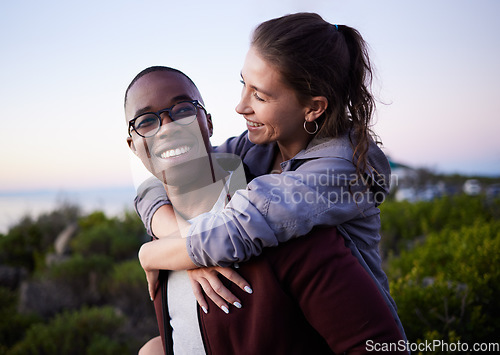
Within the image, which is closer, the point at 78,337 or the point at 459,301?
the point at 459,301

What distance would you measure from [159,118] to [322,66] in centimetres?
69

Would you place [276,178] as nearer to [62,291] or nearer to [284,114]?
[284,114]

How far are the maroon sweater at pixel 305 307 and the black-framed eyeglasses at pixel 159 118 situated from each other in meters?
0.63

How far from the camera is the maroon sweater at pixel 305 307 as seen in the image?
4.21 feet

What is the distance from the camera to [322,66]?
167 cm

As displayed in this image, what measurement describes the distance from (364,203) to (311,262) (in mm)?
357

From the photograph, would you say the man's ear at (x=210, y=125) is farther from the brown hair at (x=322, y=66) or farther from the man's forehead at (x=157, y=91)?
A: the brown hair at (x=322, y=66)

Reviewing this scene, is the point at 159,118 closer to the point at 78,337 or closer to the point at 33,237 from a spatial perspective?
the point at 78,337

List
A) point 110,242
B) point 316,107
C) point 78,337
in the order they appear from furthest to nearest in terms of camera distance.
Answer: point 110,242 → point 78,337 → point 316,107

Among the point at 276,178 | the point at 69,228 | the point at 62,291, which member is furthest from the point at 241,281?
the point at 69,228

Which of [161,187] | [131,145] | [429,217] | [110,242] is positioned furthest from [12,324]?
[429,217]

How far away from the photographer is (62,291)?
20.7ft

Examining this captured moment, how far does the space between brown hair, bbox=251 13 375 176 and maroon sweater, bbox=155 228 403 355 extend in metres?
0.48

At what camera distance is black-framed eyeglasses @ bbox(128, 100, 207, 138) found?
1.61 meters
